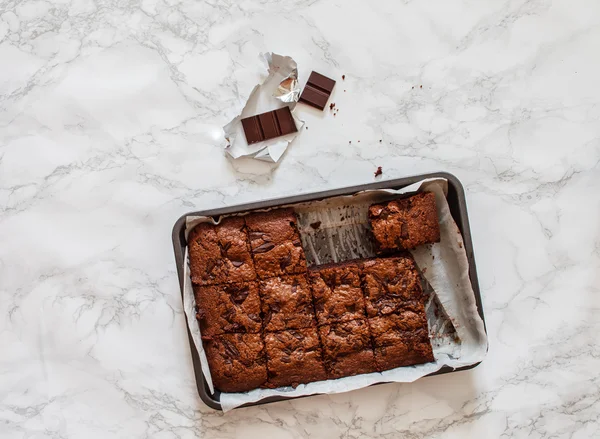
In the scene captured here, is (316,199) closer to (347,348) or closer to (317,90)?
(317,90)

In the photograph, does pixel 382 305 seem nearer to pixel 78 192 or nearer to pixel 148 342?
pixel 148 342

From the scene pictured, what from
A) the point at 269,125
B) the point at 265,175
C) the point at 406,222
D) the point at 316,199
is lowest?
the point at 406,222

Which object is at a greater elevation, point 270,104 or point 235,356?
point 270,104

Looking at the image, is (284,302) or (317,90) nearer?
(284,302)

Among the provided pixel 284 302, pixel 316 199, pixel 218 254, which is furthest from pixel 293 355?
pixel 316 199

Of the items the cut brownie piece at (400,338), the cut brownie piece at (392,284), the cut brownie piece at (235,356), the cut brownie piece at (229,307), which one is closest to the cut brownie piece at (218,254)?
the cut brownie piece at (229,307)

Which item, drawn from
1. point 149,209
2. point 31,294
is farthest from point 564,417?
point 31,294
